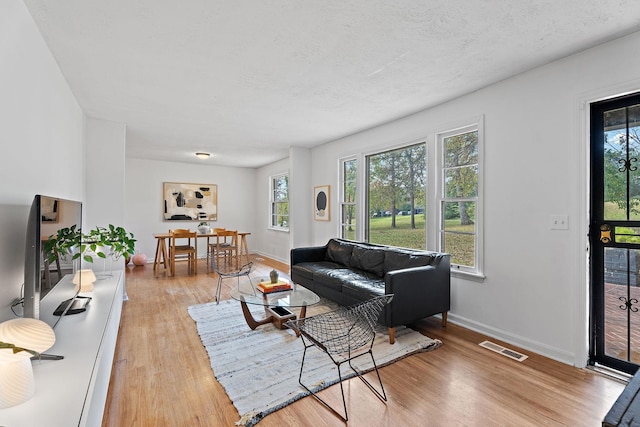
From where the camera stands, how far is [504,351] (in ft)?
8.79

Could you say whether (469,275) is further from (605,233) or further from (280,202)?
(280,202)

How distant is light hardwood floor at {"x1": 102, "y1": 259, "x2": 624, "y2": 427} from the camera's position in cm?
183

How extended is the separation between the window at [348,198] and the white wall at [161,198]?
3.94m

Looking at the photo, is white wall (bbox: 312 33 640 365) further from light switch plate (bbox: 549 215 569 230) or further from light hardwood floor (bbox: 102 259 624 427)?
light hardwood floor (bbox: 102 259 624 427)

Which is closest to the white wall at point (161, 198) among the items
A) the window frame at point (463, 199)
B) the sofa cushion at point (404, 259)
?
the sofa cushion at point (404, 259)

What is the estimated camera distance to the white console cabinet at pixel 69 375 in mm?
1127

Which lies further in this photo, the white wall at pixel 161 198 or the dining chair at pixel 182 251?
the white wall at pixel 161 198

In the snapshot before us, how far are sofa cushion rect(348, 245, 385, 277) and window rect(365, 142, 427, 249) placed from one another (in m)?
0.51

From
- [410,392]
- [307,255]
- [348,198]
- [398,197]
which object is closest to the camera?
[410,392]

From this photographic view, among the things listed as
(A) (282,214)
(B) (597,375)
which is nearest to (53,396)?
(B) (597,375)

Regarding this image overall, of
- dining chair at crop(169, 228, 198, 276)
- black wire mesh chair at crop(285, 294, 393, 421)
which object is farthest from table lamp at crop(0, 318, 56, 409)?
dining chair at crop(169, 228, 198, 276)

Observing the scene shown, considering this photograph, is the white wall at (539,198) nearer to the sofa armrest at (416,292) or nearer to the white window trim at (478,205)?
the white window trim at (478,205)

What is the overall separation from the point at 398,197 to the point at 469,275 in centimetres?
143

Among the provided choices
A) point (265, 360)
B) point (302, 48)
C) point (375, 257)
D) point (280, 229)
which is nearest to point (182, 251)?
point (280, 229)
